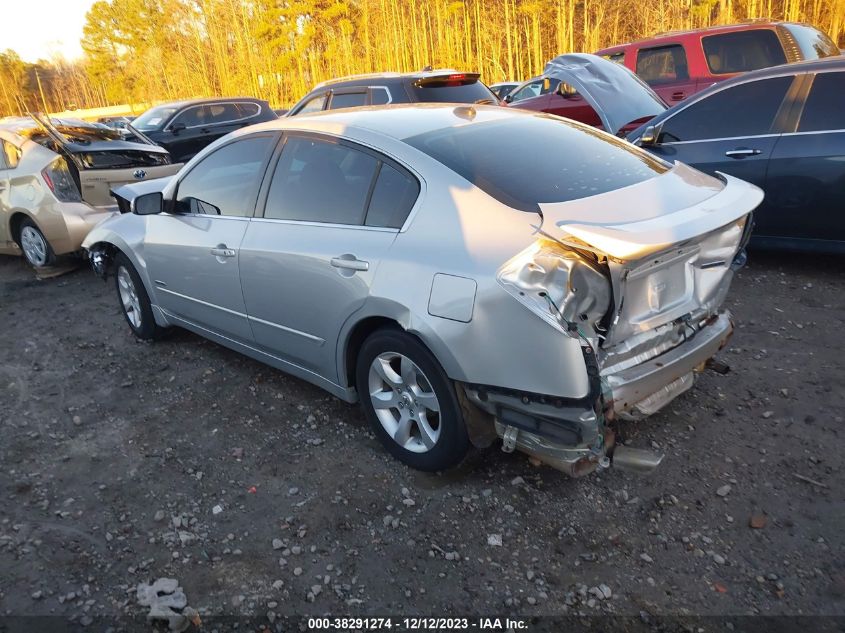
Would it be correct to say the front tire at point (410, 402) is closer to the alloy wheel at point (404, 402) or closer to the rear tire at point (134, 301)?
the alloy wheel at point (404, 402)

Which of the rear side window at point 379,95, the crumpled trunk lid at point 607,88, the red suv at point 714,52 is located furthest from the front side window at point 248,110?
the crumpled trunk lid at point 607,88

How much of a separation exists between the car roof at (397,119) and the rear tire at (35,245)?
4.17 m

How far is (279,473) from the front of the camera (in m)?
3.14

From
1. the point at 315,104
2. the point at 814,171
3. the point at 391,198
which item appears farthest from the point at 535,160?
the point at 315,104

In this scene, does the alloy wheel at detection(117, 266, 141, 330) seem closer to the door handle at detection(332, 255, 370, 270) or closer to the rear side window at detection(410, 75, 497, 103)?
the door handle at detection(332, 255, 370, 270)

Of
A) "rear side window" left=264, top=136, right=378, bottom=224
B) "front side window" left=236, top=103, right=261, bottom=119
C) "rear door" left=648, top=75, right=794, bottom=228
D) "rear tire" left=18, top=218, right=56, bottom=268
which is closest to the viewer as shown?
"rear side window" left=264, top=136, right=378, bottom=224

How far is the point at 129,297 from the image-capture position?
491cm

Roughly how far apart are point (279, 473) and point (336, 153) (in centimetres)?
168

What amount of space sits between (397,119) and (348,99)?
593 cm

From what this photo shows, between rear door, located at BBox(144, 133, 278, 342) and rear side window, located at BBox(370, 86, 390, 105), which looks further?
rear side window, located at BBox(370, 86, 390, 105)

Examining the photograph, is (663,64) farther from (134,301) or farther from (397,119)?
(134,301)

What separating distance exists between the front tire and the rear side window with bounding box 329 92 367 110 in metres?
6.31

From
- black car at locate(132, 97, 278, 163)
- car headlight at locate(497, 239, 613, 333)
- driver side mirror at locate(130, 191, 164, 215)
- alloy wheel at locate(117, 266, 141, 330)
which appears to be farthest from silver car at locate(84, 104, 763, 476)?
black car at locate(132, 97, 278, 163)

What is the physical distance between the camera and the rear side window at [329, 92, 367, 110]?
27.9 ft
